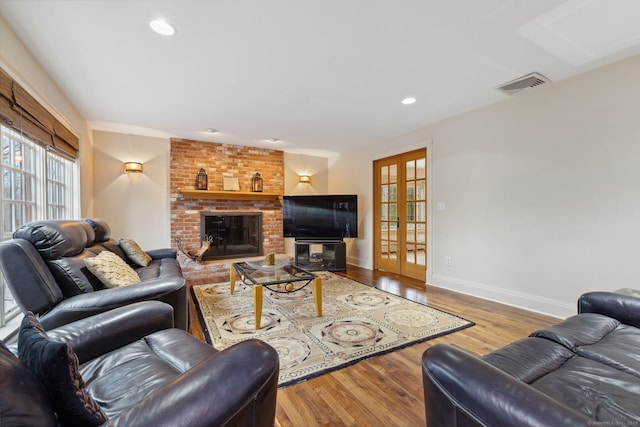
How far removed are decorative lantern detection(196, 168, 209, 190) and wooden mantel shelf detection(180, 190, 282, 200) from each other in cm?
14

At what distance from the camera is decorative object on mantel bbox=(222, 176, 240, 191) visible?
4.95 meters

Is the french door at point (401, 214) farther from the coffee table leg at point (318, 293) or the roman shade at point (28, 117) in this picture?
the roman shade at point (28, 117)

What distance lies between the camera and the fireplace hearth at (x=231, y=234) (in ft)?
15.9

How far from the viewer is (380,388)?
1.64 metres

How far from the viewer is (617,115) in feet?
7.70

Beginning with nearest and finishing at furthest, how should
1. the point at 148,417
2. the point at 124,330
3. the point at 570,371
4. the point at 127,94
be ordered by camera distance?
the point at 148,417
the point at 570,371
the point at 124,330
the point at 127,94

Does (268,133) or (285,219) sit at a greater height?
(268,133)

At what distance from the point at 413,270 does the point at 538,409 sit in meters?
3.71

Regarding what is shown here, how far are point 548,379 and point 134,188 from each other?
17.0ft

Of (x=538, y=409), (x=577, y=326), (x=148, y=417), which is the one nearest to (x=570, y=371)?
(x=577, y=326)

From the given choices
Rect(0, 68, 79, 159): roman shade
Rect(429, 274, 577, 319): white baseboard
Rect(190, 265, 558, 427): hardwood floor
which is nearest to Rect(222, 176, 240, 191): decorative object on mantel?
Rect(0, 68, 79, 159): roman shade

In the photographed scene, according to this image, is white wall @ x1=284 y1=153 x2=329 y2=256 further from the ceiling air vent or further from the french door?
the ceiling air vent

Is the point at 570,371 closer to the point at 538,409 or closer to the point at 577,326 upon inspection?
the point at 577,326

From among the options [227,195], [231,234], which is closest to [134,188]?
[227,195]
